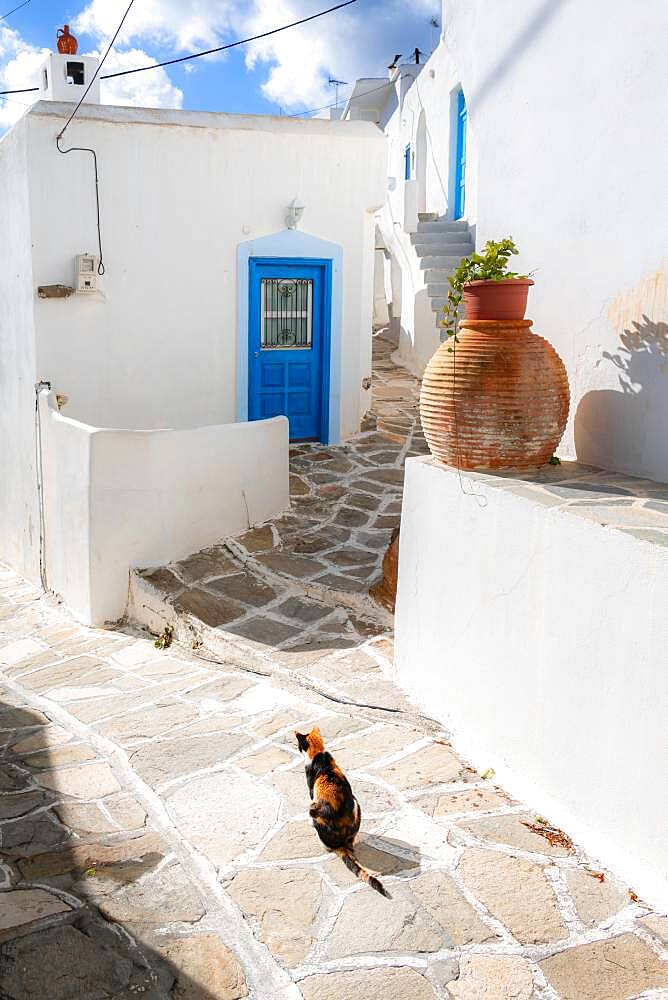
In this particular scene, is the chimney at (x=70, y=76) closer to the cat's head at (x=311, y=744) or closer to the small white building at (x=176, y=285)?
the small white building at (x=176, y=285)

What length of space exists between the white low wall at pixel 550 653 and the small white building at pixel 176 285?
3.93 metres

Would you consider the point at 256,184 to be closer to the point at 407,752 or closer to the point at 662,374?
the point at 662,374

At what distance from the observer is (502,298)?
441 cm

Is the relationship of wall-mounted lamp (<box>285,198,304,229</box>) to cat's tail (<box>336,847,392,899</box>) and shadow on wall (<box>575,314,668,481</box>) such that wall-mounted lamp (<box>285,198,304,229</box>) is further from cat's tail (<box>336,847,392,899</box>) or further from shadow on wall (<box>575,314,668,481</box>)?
cat's tail (<box>336,847,392,899</box>)

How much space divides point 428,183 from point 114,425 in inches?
372

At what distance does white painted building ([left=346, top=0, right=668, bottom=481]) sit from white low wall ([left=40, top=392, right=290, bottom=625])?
322 cm

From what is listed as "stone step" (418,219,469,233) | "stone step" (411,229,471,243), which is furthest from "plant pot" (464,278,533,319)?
"stone step" (418,219,469,233)

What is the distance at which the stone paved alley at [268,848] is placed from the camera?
270 cm

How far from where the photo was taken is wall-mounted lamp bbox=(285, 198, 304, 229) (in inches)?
411

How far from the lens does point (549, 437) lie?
4340 millimetres

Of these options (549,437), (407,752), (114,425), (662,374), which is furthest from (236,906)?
(114,425)

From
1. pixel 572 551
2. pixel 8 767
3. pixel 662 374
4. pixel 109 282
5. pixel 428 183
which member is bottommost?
pixel 8 767

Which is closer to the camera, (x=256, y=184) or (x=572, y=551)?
(x=572, y=551)

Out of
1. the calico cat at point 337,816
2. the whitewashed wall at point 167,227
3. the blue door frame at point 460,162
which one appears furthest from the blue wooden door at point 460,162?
the calico cat at point 337,816
